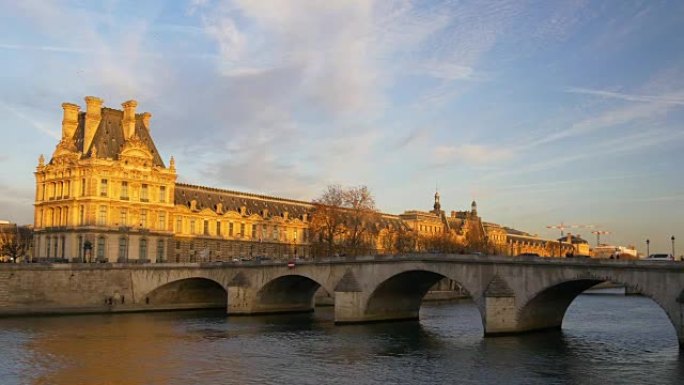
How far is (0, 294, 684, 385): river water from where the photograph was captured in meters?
39.4

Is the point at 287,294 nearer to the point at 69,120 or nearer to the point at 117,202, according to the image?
the point at 117,202

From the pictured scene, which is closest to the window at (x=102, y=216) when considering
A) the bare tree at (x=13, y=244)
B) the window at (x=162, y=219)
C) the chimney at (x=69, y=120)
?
the window at (x=162, y=219)

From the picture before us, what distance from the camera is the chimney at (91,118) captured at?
3802 inches

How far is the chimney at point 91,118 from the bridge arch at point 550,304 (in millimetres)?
63234

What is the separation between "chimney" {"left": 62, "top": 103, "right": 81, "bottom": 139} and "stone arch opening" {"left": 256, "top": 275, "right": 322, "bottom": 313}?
124 feet

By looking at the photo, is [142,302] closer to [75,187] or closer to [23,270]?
[23,270]

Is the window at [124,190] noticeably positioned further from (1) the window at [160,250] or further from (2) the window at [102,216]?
(1) the window at [160,250]

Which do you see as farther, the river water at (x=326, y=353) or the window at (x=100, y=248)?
the window at (x=100, y=248)

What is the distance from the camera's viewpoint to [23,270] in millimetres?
77625

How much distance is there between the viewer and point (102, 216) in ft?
309

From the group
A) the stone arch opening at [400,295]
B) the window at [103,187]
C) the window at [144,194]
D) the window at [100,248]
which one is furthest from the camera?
the window at [144,194]

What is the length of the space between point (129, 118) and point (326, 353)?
63403 millimetres

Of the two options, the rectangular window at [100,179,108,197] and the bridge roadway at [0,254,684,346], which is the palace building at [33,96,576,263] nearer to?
the rectangular window at [100,179,108,197]

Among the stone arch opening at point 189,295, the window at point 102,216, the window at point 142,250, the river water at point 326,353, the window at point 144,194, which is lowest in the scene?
the river water at point 326,353
